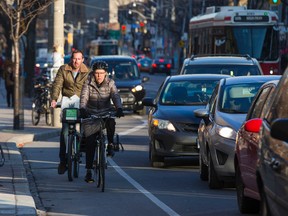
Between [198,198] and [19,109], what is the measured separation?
1215cm

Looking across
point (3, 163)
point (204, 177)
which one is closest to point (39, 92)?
point (3, 163)

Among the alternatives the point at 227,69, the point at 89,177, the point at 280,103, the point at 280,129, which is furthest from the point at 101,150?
the point at 227,69

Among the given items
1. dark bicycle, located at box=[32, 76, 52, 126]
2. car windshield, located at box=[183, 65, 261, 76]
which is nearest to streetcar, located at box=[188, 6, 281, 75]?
dark bicycle, located at box=[32, 76, 52, 126]

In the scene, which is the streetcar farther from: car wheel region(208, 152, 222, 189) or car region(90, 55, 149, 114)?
car wheel region(208, 152, 222, 189)

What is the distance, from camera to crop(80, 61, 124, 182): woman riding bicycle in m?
14.0

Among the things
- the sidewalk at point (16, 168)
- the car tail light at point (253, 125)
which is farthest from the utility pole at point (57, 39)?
the car tail light at point (253, 125)

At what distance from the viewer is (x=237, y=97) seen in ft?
47.7

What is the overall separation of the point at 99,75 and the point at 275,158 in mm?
6719

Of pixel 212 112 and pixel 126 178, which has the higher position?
pixel 212 112

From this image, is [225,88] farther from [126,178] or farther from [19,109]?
[19,109]

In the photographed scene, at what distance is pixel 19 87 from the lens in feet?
78.7

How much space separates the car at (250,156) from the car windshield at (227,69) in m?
10.2

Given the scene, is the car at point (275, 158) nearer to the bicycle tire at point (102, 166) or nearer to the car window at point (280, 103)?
the car window at point (280, 103)

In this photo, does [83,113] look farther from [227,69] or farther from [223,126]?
[227,69]
